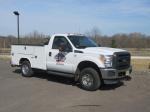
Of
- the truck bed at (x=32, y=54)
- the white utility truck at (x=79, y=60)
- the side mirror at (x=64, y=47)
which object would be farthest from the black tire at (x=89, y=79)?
the truck bed at (x=32, y=54)

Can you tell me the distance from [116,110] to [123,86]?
2.97 meters

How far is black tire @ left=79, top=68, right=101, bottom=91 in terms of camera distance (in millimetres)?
7092

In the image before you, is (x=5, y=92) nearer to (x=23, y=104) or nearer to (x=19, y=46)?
(x=23, y=104)

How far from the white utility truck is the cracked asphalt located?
517 millimetres

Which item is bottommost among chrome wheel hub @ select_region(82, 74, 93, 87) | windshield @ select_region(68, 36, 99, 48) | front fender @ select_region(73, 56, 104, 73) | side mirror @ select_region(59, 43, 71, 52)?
chrome wheel hub @ select_region(82, 74, 93, 87)

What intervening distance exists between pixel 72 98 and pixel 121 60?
239 centimetres

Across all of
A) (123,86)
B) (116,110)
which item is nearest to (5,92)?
(116,110)

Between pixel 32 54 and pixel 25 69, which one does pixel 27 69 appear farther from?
pixel 32 54

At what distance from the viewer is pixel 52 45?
28.7ft

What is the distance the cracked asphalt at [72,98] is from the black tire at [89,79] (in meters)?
0.21

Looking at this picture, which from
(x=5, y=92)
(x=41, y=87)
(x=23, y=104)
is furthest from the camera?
(x=41, y=87)

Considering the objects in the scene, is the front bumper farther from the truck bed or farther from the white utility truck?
the truck bed

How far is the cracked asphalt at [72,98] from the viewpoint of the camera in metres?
5.32

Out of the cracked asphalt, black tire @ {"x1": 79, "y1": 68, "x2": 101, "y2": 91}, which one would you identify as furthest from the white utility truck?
the cracked asphalt
